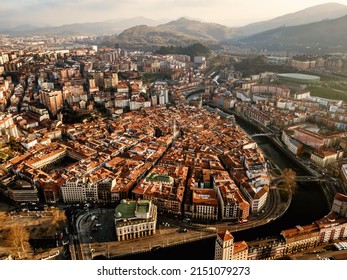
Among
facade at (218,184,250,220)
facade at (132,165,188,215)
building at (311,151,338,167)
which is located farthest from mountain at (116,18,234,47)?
facade at (218,184,250,220)

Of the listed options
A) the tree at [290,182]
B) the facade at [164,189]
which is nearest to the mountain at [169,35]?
the facade at [164,189]

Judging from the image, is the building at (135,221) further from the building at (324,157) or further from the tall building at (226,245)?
the building at (324,157)

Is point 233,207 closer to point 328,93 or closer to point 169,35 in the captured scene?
point 328,93

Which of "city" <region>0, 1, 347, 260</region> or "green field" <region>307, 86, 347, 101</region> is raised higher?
"green field" <region>307, 86, 347, 101</region>

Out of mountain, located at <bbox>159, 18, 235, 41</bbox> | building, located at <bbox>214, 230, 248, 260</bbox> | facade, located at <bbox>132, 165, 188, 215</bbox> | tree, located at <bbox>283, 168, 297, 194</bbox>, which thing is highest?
mountain, located at <bbox>159, 18, 235, 41</bbox>

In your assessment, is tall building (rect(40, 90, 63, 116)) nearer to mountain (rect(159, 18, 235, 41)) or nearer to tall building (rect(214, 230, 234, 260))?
tall building (rect(214, 230, 234, 260))

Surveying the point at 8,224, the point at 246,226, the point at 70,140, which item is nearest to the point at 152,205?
the point at 246,226

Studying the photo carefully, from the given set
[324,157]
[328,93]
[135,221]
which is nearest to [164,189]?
[135,221]
